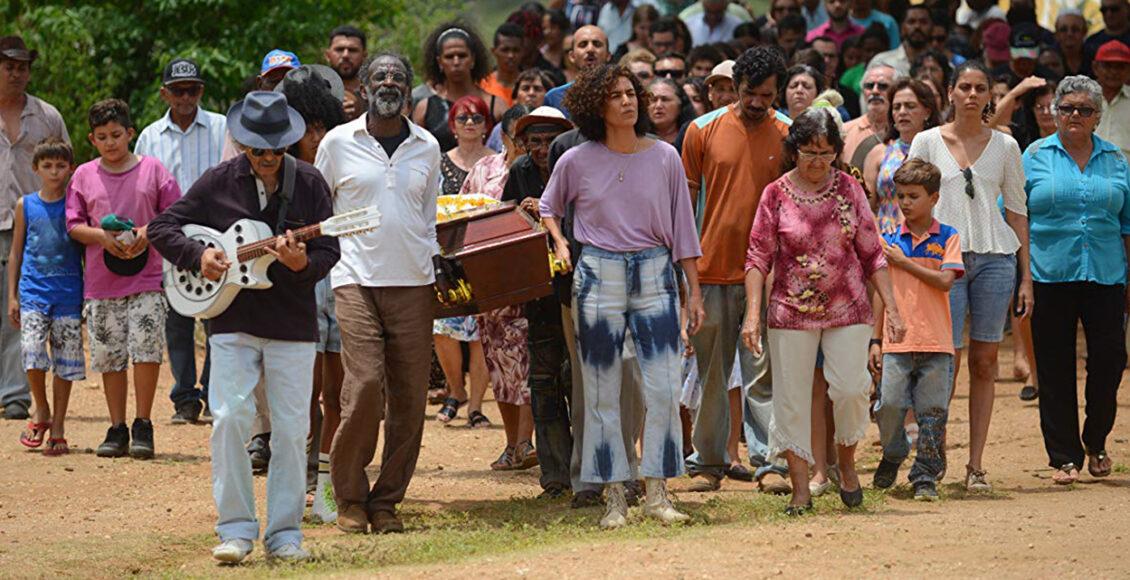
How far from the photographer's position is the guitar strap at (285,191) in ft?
28.8

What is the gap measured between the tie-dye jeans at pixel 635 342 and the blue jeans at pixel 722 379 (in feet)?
3.91

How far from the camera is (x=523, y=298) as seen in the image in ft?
32.4

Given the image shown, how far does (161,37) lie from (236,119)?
408 inches

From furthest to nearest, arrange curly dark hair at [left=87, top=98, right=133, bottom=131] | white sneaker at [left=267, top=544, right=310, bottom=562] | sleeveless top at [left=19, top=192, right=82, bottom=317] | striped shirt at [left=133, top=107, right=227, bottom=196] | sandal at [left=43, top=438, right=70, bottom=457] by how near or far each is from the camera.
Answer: striped shirt at [left=133, top=107, right=227, bottom=196], sleeveless top at [left=19, top=192, right=82, bottom=317], sandal at [left=43, top=438, right=70, bottom=457], curly dark hair at [left=87, top=98, right=133, bottom=131], white sneaker at [left=267, top=544, right=310, bottom=562]

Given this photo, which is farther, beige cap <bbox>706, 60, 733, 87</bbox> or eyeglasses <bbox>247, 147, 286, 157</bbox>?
beige cap <bbox>706, 60, 733, 87</bbox>

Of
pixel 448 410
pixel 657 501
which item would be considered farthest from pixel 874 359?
pixel 448 410

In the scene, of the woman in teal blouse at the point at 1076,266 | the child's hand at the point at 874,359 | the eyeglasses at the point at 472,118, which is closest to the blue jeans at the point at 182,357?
the eyeglasses at the point at 472,118

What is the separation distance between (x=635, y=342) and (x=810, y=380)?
903 mm

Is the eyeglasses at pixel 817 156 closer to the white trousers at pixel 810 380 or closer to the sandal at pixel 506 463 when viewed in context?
the white trousers at pixel 810 380

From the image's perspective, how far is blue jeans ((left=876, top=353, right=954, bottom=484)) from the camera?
1028cm

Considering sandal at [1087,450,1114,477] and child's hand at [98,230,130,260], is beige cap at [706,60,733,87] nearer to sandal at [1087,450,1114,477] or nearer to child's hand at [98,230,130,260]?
sandal at [1087,450,1114,477]

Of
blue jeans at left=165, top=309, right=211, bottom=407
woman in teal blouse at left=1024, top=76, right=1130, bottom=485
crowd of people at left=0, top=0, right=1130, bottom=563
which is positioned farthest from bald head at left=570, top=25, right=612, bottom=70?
woman in teal blouse at left=1024, top=76, right=1130, bottom=485

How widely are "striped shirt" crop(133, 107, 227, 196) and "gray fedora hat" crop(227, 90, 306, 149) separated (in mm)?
4609

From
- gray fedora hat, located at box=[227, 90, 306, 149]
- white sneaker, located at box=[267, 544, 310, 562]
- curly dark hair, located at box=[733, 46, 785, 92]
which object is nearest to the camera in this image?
white sneaker, located at box=[267, 544, 310, 562]
